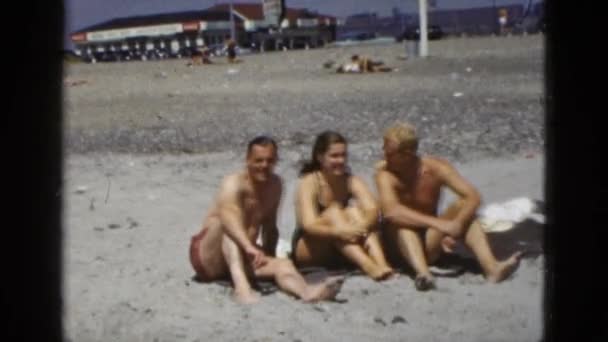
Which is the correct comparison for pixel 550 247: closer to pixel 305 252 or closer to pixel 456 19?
pixel 305 252

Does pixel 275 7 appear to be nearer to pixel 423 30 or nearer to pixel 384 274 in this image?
pixel 384 274

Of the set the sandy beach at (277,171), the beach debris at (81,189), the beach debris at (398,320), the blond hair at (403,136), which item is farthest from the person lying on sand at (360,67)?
the beach debris at (398,320)

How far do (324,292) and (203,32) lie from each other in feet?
33.2

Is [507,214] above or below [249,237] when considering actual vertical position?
below

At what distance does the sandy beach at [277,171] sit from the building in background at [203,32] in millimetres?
633

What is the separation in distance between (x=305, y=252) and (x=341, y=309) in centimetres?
37

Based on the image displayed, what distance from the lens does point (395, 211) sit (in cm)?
272

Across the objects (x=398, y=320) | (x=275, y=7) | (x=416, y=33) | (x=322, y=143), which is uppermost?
(x=275, y=7)

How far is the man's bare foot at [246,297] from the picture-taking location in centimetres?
249

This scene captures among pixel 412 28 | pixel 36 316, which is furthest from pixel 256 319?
pixel 412 28

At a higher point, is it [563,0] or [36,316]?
[563,0]

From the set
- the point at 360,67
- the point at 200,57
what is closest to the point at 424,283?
the point at 360,67

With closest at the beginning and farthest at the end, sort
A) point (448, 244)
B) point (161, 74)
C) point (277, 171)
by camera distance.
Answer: point (448, 244) → point (277, 171) → point (161, 74)

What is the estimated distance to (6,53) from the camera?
3.35 meters
